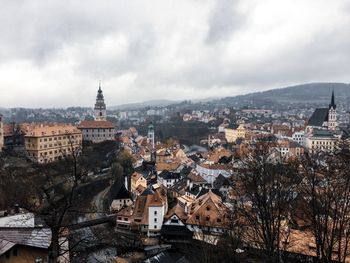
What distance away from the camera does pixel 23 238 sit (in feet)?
35.8

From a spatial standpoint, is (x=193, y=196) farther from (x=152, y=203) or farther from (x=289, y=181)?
(x=289, y=181)

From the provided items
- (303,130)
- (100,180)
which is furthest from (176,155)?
(303,130)

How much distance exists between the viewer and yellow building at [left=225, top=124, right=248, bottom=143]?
74.1 meters

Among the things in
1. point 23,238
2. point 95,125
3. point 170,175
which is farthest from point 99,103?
point 23,238

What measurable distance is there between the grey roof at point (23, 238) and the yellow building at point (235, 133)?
6293 centimetres

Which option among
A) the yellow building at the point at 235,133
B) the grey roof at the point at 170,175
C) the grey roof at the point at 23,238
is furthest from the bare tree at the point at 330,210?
the yellow building at the point at 235,133

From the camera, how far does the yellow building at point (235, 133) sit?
74.1 metres

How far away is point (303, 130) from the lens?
71.6 metres

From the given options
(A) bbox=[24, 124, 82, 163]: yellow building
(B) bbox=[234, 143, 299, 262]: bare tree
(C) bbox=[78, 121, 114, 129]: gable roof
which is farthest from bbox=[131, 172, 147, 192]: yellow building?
(C) bbox=[78, 121, 114, 129]: gable roof

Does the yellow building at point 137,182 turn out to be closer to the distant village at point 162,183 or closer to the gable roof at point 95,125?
the distant village at point 162,183

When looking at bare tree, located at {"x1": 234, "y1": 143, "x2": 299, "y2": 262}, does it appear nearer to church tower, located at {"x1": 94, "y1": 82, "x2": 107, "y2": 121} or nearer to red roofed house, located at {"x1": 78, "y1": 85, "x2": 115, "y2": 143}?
red roofed house, located at {"x1": 78, "y1": 85, "x2": 115, "y2": 143}

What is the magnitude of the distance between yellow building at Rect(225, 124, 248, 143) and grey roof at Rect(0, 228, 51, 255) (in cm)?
6293

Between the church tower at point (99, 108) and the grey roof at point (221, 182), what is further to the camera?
the church tower at point (99, 108)

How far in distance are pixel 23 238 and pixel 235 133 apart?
66.5 m
